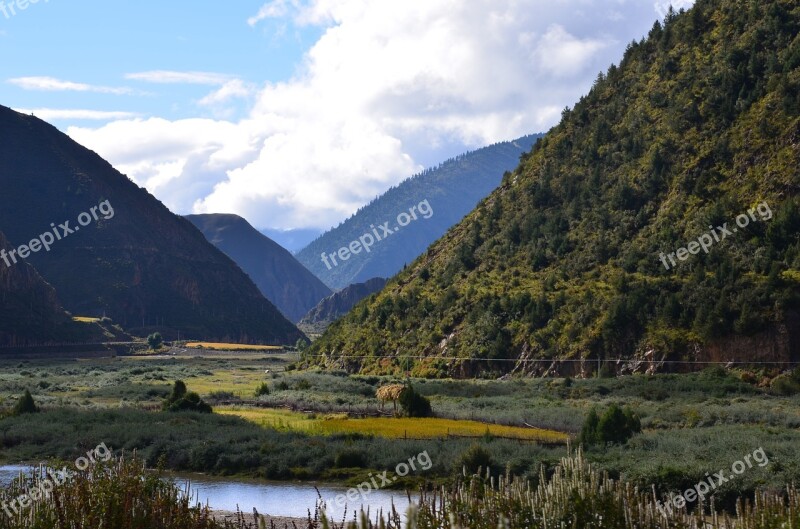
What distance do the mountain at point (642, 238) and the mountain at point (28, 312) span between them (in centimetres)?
6108

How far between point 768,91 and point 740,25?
1494 cm

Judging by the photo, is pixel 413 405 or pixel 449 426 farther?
pixel 413 405

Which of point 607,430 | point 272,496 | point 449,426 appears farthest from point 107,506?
point 449,426

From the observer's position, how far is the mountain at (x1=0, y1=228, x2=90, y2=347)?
479 ft

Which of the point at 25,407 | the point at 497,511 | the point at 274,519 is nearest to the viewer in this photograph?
the point at 497,511

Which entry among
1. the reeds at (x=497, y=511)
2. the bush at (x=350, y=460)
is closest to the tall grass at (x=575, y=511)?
the reeds at (x=497, y=511)

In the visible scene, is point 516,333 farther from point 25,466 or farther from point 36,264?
point 36,264

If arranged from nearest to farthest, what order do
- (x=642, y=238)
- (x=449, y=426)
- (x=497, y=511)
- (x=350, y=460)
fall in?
(x=497, y=511), (x=350, y=460), (x=449, y=426), (x=642, y=238)

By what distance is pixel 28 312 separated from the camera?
152 m

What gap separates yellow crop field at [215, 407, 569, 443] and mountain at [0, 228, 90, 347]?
336ft

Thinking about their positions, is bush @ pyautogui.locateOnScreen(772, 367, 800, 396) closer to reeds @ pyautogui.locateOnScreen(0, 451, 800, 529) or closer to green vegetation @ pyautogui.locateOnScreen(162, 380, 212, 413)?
green vegetation @ pyautogui.locateOnScreen(162, 380, 212, 413)

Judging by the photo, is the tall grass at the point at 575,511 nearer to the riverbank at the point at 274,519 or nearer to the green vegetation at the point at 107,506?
the green vegetation at the point at 107,506

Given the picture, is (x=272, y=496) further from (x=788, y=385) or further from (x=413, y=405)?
(x=788, y=385)

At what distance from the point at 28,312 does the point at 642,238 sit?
10401 cm
